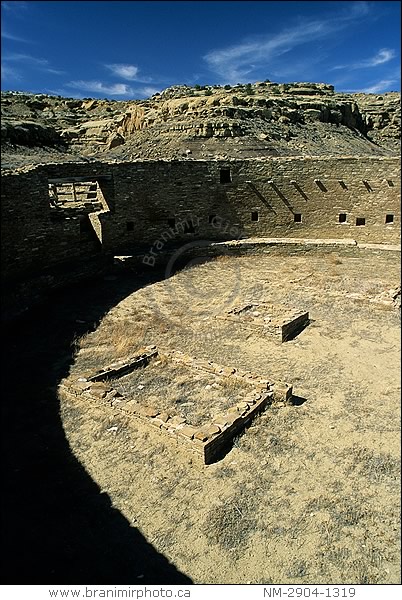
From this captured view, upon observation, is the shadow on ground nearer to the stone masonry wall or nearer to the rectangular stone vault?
the rectangular stone vault

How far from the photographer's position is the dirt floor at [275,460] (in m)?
4.82

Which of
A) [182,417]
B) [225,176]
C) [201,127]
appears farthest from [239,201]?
[182,417]

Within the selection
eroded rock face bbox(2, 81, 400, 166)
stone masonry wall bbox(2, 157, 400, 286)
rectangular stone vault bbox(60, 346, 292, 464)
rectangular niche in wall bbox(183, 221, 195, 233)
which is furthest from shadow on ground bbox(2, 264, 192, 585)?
eroded rock face bbox(2, 81, 400, 166)

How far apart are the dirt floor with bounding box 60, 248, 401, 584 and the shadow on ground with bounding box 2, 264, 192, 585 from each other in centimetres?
16

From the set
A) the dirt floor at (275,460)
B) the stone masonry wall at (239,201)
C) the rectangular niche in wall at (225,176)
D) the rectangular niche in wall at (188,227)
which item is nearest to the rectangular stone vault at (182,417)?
the dirt floor at (275,460)

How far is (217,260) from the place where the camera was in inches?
645

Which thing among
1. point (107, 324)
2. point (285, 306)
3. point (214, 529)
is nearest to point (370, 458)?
point (214, 529)

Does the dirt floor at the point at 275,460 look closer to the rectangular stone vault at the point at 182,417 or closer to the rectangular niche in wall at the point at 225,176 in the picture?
the rectangular stone vault at the point at 182,417

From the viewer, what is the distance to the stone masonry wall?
15.4 m

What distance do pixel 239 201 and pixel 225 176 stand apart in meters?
1.05

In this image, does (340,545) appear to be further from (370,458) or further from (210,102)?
(210,102)

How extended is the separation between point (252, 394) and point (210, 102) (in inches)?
896

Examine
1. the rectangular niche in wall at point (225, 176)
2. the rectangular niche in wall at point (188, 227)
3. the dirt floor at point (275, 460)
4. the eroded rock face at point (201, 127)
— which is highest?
the eroded rock face at point (201, 127)

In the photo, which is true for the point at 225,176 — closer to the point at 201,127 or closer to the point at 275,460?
the point at 201,127
